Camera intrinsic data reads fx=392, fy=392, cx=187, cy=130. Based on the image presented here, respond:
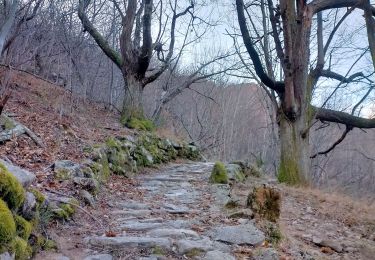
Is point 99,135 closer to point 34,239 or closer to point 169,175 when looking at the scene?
point 169,175

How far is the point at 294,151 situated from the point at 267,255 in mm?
5023

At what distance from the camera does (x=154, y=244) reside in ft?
11.3

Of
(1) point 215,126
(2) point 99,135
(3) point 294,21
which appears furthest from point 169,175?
(1) point 215,126

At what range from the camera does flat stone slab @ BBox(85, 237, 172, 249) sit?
341cm

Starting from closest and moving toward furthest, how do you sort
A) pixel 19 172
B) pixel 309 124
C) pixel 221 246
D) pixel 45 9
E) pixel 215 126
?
pixel 19 172
pixel 221 246
pixel 309 124
pixel 45 9
pixel 215 126

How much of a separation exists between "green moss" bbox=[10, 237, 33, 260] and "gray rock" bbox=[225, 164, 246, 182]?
5.04 metres

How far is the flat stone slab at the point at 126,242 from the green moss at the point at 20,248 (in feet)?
2.33

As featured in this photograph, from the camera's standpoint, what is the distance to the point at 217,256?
3.33 meters

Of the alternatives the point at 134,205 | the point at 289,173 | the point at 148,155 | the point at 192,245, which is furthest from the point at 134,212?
the point at 289,173

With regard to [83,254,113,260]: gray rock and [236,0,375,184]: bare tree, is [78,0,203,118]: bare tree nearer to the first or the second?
[236,0,375,184]: bare tree

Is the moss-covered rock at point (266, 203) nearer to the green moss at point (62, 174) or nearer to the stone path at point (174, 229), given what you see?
the stone path at point (174, 229)

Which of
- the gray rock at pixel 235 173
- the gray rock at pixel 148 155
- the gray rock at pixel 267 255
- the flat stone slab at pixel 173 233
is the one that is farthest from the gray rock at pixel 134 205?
the gray rock at pixel 148 155

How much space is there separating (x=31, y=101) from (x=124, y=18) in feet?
14.7

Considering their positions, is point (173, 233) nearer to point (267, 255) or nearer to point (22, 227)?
point (267, 255)
